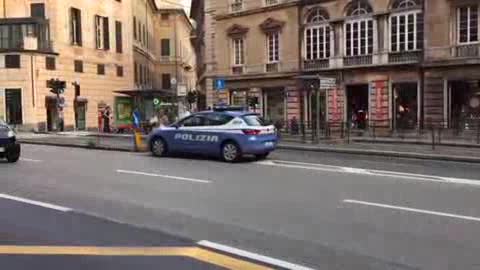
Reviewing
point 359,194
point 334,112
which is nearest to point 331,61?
point 334,112

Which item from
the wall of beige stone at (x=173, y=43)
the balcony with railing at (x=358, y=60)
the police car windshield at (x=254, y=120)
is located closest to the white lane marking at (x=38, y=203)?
the police car windshield at (x=254, y=120)

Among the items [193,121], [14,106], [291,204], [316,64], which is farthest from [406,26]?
[14,106]

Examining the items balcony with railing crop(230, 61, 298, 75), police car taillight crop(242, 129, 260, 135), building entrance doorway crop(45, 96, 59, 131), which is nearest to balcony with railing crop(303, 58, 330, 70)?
balcony with railing crop(230, 61, 298, 75)

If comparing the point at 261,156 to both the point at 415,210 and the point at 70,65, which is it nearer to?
the point at 415,210

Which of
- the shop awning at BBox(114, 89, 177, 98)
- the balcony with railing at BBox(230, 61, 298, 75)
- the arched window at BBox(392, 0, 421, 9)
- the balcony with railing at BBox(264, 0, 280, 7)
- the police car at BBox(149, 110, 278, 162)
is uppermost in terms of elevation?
the balcony with railing at BBox(264, 0, 280, 7)

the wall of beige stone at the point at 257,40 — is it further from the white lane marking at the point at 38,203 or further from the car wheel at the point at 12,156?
the white lane marking at the point at 38,203

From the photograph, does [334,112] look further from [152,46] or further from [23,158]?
[152,46]

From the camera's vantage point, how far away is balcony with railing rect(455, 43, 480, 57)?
31375 millimetres

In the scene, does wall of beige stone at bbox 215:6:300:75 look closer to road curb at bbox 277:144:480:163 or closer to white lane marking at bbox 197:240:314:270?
road curb at bbox 277:144:480:163

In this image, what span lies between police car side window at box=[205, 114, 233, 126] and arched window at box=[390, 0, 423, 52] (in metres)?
19.0

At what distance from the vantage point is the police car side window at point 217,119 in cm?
1802

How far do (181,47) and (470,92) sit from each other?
61922 mm

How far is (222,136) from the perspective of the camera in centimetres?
1777

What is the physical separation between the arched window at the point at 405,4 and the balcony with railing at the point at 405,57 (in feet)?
8.10
